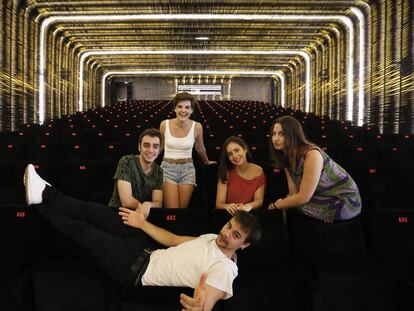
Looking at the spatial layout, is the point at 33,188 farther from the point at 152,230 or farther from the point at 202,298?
the point at 202,298

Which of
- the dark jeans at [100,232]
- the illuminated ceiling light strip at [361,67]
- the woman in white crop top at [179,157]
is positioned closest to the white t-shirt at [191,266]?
the dark jeans at [100,232]

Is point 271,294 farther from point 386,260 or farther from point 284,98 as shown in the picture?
point 284,98

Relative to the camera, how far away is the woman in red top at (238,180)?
3.39m

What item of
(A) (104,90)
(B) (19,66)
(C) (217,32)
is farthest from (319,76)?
(A) (104,90)

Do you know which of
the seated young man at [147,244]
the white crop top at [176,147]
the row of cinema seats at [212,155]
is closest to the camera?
the seated young man at [147,244]

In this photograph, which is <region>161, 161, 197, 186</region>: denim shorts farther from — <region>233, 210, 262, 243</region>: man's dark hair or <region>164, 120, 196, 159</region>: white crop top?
<region>233, 210, 262, 243</region>: man's dark hair

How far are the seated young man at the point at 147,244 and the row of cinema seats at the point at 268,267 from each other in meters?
0.12

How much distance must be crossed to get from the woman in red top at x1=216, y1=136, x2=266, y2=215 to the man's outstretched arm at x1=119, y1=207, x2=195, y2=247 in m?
0.66

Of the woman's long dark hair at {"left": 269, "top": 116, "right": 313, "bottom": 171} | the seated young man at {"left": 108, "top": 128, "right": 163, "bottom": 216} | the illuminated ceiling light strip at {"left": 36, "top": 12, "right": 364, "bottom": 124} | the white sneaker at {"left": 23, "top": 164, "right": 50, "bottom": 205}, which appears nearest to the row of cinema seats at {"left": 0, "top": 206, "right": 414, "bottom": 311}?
the white sneaker at {"left": 23, "top": 164, "right": 50, "bottom": 205}

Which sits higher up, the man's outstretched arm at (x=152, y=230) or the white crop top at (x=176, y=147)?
the white crop top at (x=176, y=147)

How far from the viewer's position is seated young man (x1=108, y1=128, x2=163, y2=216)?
314 cm

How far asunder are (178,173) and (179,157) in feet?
0.51

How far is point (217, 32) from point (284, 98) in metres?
12.0

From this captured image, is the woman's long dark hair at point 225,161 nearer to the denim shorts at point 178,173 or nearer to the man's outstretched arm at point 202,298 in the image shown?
the denim shorts at point 178,173
